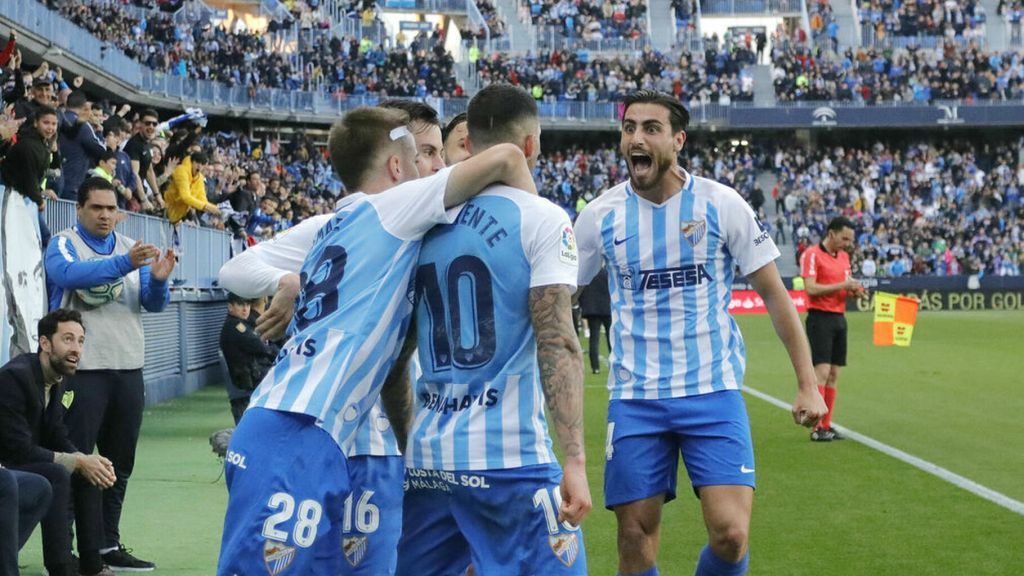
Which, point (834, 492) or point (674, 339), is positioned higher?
point (674, 339)

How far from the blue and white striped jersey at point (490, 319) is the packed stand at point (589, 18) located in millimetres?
61157

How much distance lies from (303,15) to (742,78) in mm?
19086

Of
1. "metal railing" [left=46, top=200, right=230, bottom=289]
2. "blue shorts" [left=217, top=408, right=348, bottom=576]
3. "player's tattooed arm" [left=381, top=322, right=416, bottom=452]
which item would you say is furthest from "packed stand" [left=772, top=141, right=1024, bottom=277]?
"blue shorts" [left=217, top=408, right=348, bottom=576]

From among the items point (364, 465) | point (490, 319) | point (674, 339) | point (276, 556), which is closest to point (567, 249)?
point (490, 319)

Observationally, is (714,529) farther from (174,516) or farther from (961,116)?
(961,116)

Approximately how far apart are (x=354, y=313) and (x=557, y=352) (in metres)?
0.61

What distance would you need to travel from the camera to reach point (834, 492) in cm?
1041

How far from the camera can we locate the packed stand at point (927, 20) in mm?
64688

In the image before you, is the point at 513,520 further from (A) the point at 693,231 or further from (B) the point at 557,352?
(A) the point at 693,231

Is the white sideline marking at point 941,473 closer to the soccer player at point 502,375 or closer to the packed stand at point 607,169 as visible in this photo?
the soccer player at point 502,375

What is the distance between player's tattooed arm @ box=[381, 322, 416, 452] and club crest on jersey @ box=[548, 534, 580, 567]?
0.62m

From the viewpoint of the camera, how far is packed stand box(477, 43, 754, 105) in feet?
197

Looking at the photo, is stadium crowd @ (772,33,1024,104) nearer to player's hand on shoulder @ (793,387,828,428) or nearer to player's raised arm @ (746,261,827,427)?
player's raised arm @ (746,261,827,427)

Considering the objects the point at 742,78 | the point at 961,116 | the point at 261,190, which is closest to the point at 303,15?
the point at 742,78
